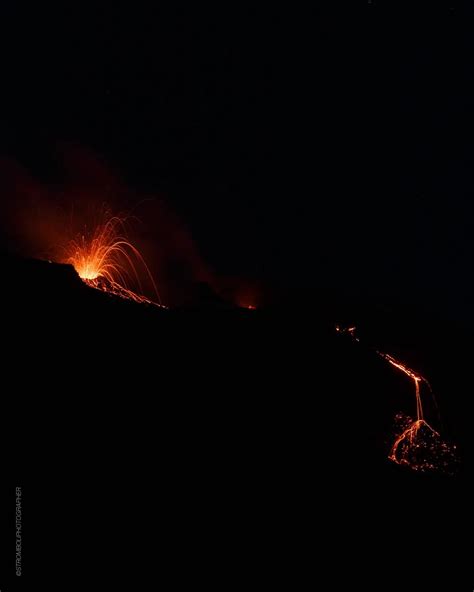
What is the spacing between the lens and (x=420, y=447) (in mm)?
6152

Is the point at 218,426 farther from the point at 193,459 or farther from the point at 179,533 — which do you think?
the point at 179,533

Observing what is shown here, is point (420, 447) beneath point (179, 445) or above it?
beneath

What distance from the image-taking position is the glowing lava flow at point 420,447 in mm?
5816

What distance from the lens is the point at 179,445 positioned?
4.49m

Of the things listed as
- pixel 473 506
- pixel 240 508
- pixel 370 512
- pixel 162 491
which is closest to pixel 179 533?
pixel 162 491

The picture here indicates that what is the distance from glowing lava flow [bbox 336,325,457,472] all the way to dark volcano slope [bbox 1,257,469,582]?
0.20 m

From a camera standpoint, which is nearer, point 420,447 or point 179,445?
point 179,445

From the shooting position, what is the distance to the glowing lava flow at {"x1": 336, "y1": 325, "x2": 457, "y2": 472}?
19.1 feet

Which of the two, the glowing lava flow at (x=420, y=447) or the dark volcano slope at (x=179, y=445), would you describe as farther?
the glowing lava flow at (x=420, y=447)

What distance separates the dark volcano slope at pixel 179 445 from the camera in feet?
12.2

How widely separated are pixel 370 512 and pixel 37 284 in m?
4.27

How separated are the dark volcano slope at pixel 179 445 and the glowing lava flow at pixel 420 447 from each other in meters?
0.20

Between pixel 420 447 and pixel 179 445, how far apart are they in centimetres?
345

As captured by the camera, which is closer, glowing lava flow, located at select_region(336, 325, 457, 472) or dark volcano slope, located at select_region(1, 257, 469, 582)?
dark volcano slope, located at select_region(1, 257, 469, 582)
